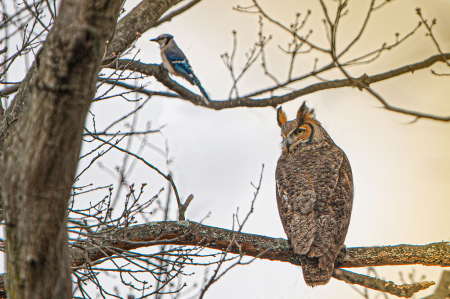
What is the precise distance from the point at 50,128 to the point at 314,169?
10.8 ft

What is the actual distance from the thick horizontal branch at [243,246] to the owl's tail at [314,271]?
0.18 m

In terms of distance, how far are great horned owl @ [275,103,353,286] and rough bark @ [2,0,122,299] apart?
93.1 inches

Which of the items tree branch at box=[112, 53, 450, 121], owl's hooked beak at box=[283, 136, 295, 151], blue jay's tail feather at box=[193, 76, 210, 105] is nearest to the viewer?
tree branch at box=[112, 53, 450, 121]

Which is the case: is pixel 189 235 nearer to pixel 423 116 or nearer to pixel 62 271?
pixel 62 271

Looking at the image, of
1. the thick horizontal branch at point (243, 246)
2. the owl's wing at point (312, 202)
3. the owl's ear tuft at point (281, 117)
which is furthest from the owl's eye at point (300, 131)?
the thick horizontal branch at point (243, 246)

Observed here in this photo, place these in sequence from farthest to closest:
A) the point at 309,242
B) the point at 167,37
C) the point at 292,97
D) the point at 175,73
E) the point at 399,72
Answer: the point at 167,37, the point at 175,73, the point at 292,97, the point at 399,72, the point at 309,242

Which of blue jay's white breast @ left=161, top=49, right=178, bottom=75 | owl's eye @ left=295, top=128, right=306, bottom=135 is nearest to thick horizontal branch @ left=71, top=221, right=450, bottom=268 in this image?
owl's eye @ left=295, top=128, right=306, bottom=135

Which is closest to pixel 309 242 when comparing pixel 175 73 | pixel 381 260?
pixel 381 260

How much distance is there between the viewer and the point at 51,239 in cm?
173

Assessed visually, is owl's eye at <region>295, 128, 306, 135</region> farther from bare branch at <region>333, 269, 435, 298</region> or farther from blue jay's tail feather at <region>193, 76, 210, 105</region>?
bare branch at <region>333, 269, 435, 298</region>

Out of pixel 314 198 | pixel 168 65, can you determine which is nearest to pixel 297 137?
pixel 314 198

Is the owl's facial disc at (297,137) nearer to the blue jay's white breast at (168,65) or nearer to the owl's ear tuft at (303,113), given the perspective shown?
Answer: the owl's ear tuft at (303,113)

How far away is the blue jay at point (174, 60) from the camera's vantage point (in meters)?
8.83

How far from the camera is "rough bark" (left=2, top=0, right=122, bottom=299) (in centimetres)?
160
